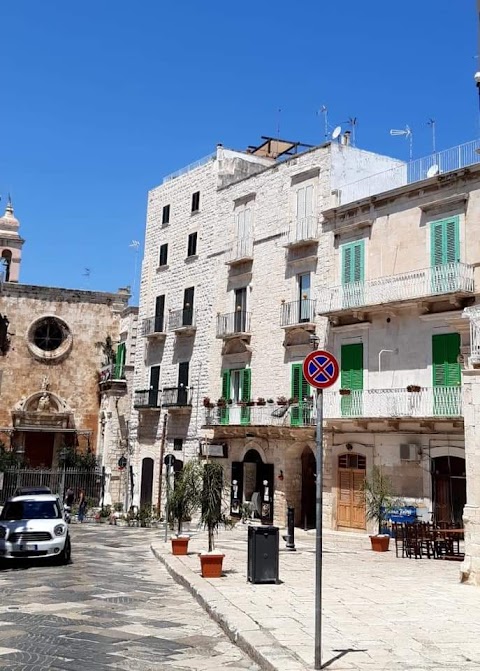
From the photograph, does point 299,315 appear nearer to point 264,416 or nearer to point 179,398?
point 264,416

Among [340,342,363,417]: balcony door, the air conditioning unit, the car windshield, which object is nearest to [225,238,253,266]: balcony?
[340,342,363,417]: balcony door

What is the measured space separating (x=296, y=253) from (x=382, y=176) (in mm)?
4464

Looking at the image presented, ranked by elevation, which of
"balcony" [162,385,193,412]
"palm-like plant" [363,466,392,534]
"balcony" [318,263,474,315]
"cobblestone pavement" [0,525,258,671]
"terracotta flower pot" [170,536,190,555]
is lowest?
"cobblestone pavement" [0,525,258,671]

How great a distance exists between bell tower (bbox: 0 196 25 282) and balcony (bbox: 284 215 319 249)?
882 inches

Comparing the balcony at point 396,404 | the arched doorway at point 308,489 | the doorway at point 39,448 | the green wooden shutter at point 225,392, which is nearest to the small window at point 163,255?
the green wooden shutter at point 225,392

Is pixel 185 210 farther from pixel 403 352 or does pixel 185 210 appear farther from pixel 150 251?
pixel 403 352

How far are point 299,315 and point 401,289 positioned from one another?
5085 mm

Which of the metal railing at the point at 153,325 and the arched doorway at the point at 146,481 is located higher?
the metal railing at the point at 153,325

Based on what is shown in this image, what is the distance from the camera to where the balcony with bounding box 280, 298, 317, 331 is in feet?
85.5

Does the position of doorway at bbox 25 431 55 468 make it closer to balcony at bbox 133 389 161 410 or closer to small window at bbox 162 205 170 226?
balcony at bbox 133 389 161 410

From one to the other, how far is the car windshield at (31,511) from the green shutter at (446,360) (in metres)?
11.6

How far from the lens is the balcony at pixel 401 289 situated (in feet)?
68.3

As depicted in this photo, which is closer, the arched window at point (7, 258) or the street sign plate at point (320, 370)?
the street sign plate at point (320, 370)

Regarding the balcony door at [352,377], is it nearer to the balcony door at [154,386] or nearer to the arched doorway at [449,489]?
the arched doorway at [449,489]
